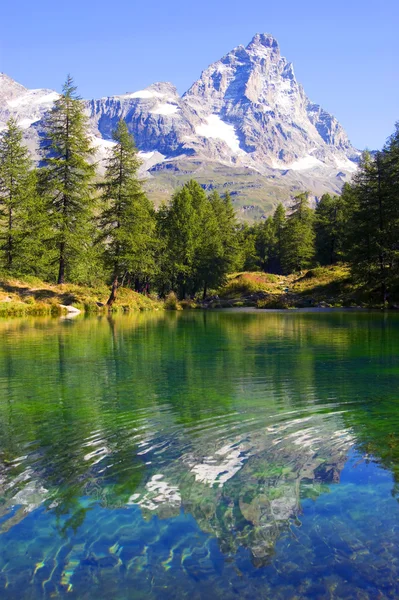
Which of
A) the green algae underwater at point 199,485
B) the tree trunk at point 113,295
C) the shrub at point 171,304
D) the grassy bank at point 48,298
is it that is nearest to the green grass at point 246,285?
the shrub at point 171,304

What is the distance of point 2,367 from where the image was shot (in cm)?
1394

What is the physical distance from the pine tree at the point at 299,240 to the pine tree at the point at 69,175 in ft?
159

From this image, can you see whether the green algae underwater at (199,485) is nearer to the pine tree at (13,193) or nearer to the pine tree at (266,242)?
the pine tree at (13,193)

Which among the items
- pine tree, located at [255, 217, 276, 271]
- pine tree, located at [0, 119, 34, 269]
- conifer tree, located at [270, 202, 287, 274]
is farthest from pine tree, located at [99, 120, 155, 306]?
pine tree, located at [255, 217, 276, 271]

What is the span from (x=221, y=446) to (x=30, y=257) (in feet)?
135

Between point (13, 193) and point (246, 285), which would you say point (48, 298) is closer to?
point (13, 193)

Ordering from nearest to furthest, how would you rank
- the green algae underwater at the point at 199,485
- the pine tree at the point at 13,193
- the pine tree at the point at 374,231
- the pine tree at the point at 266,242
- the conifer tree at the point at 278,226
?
1. the green algae underwater at the point at 199,485
2. the pine tree at the point at 13,193
3. the pine tree at the point at 374,231
4. the conifer tree at the point at 278,226
5. the pine tree at the point at 266,242

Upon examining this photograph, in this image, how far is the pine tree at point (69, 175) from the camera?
43.4 metres

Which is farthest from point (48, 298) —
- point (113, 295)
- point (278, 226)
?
point (278, 226)

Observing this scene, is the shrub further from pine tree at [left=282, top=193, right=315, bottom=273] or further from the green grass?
pine tree at [left=282, top=193, right=315, bottom=273]

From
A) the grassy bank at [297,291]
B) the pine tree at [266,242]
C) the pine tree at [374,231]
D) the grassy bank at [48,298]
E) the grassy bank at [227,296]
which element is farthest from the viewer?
the pine tree at [266,242]

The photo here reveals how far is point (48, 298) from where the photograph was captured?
134 feet

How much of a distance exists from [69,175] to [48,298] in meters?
12.5

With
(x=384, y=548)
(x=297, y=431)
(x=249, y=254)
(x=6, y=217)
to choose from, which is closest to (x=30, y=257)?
(x=6, y=217)
